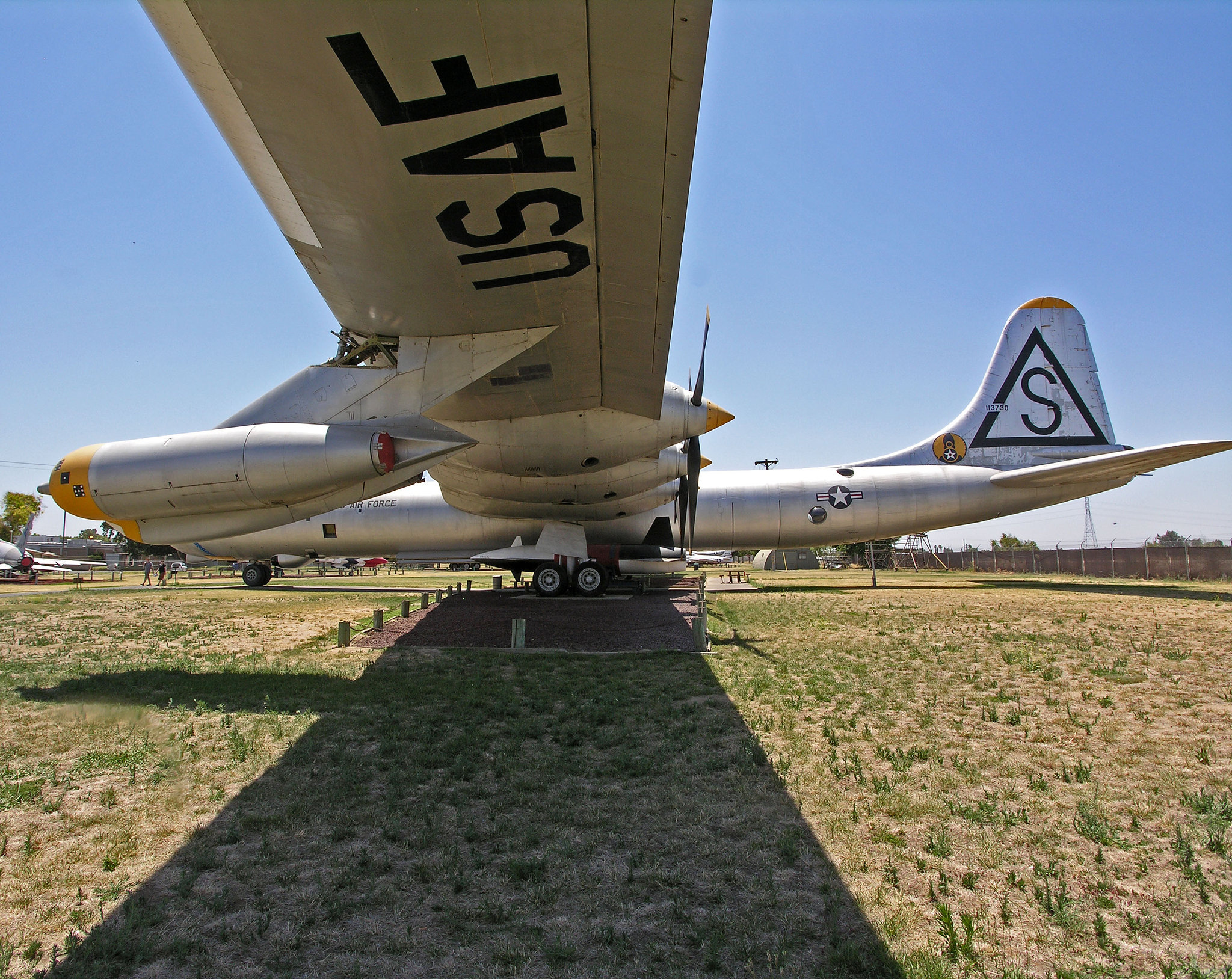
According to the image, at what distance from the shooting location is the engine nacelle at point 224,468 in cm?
781

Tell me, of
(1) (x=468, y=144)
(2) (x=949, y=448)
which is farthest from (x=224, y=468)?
(2) (x=949, y=448)

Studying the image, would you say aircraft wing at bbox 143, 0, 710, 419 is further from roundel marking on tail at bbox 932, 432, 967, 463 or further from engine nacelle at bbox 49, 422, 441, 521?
roundel marking on tail at bbox 932, 432, 967, 463

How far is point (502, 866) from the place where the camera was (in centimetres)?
351

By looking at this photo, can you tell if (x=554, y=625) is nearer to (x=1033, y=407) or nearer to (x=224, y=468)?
(x=224, y=468)

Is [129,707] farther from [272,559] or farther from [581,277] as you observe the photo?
[272,559]

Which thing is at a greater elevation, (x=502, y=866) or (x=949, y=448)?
(x=949, y=448)

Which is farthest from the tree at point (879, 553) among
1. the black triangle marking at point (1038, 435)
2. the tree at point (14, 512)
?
the tree at point (14, 512)

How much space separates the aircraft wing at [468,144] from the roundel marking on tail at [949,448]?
1606 cm

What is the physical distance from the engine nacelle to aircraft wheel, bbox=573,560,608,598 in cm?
934

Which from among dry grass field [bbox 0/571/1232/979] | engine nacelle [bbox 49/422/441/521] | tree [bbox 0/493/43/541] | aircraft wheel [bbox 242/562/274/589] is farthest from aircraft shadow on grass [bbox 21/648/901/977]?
tree [bbox 0/493/43/541]

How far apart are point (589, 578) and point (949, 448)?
1232cm

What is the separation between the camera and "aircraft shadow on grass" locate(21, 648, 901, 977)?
8.95 feet

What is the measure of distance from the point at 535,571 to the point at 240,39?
566 inches

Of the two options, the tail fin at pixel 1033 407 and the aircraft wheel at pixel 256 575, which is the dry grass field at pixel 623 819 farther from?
the aircraft wheel at pixel 256 575
